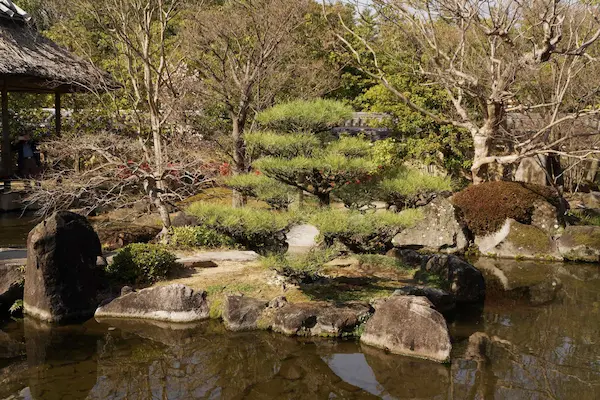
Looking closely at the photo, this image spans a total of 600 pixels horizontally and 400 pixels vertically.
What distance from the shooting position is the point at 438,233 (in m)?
16.1

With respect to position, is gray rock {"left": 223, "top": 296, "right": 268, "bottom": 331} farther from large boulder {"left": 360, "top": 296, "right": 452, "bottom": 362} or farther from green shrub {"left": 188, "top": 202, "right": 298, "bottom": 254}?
large boulder {"left": 360, "top": 296, "right": 452, "bottom": 362}

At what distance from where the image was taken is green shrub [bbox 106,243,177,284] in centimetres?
1100

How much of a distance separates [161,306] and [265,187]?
2.83 metres

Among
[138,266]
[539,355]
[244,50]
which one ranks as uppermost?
[244,50]

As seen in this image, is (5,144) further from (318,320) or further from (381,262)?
(318,320)

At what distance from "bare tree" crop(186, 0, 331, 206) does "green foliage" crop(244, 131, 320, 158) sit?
642 centimetres

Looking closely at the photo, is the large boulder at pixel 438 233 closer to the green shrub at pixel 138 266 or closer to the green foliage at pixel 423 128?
the green foliage at pixel 423 128

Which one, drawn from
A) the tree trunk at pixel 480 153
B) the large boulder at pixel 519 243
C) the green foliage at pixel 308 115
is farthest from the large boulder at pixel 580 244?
the green foliage at pixel 308 115

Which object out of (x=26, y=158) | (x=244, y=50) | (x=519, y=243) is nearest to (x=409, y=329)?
(x=519, y=243)

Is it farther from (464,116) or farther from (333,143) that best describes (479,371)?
(464,116)

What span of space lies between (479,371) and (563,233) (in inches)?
351

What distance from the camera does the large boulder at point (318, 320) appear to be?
30.0 feet

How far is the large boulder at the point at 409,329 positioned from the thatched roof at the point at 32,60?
1140 centimetres

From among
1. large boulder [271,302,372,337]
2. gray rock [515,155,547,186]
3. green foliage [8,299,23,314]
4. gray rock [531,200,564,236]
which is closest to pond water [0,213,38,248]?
green foliage [8,299,23,314]
